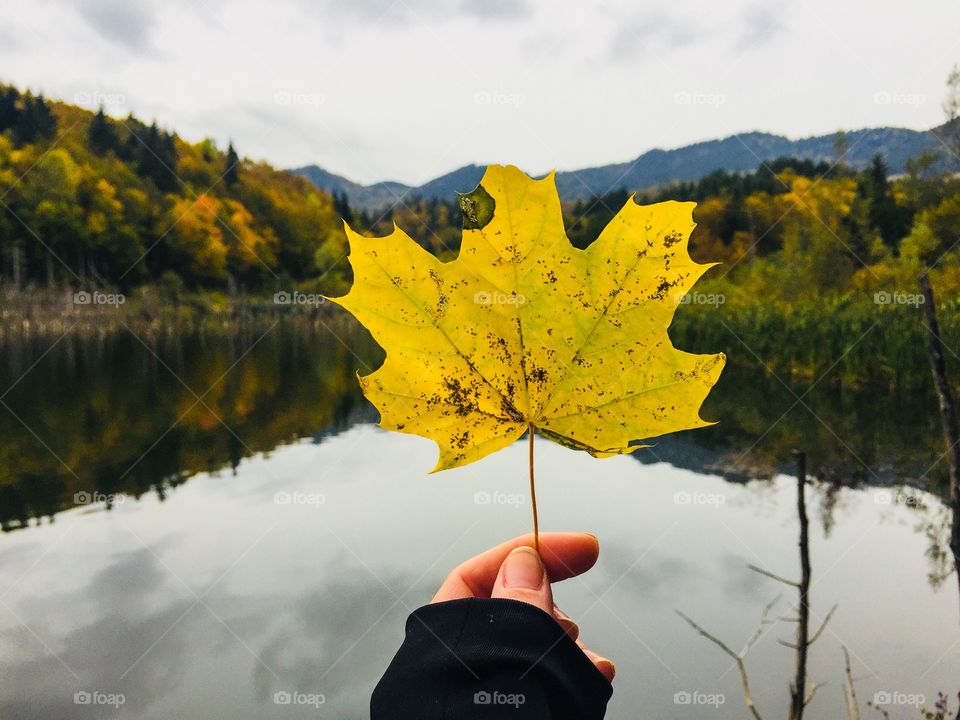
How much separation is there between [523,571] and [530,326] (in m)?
0.38

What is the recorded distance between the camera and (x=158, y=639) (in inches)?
216

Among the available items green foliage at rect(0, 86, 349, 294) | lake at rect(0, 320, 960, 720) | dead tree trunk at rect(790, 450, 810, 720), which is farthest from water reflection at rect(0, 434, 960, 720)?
green foliage at rect(0, 86, 349, 294)

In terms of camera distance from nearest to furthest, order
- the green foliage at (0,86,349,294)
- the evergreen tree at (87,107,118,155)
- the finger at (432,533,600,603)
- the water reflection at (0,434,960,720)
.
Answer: the finger at (432,533,600,603) → the water reflection at (0,434,960,720) → the green foliage at (0,86,349,294) → the evergreen tree at (87,107,118,155)

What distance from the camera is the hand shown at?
2.94 ft

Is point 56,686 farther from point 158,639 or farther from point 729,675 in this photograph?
point 729,675

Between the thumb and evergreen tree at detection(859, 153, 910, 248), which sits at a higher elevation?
evergreen tree at detection(859, 153, 910, 248)

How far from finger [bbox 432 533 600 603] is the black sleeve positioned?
0.52ft

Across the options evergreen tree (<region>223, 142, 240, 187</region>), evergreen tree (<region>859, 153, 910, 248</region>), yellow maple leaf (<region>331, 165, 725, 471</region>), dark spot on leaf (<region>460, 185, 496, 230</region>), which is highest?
evergreen tree (<region>223, 142, 240, 187</region>)

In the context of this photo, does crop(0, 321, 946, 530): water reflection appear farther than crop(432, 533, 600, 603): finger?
Yes

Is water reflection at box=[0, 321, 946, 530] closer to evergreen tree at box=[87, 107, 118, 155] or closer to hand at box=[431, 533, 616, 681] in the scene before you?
hand at box=[431, 533, 616, 681]

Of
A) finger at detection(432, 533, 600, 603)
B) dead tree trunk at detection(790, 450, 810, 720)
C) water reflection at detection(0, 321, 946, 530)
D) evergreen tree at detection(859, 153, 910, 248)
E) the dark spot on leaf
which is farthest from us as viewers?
evergreen tree at detection(859, 153, 910, 248)

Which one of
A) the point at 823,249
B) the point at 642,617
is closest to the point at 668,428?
the point at 642,617

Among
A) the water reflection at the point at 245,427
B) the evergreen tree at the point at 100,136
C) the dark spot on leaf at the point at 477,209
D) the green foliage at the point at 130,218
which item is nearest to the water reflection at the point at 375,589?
the water reflection at the point at 245,427

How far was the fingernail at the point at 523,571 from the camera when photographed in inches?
34.9
